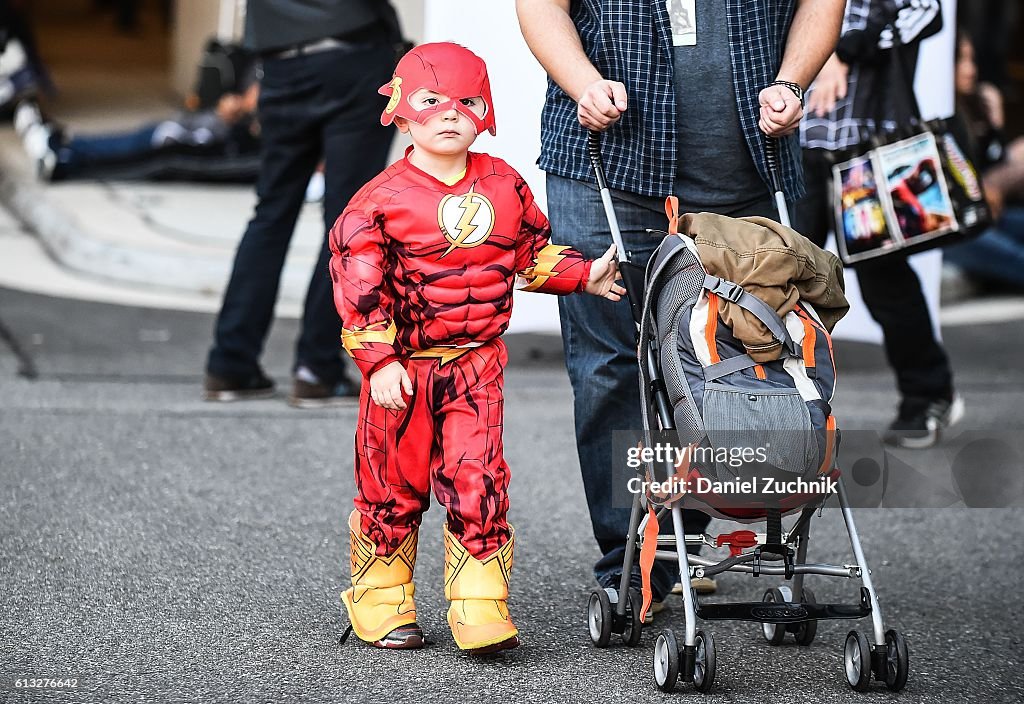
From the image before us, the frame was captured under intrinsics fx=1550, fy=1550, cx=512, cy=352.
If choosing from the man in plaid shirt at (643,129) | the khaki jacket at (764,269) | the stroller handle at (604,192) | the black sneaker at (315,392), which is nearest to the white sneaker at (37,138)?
the black sneaker at (315,392)

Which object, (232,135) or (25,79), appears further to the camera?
(25,79)

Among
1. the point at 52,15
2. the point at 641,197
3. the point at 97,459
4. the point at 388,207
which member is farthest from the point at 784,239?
the point at 52,15

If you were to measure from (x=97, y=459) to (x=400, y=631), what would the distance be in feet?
6.34

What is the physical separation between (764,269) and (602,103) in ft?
1.83

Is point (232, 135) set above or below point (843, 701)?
above

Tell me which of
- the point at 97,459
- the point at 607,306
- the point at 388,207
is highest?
the point at 388,207

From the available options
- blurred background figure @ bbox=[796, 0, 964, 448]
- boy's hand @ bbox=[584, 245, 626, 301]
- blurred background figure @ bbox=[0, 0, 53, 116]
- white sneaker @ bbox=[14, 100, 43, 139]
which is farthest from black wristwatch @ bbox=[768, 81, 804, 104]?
blurred background figure @ bbox=[0, 0, 53, 116]

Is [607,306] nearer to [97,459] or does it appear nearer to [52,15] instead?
[97,459]

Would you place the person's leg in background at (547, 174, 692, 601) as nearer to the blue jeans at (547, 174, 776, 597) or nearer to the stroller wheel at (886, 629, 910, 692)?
the blue jeans at (547, 174, 776, 597)

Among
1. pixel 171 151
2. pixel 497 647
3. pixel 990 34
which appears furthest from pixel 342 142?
pixel 990 34

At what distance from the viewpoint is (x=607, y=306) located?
3.90m

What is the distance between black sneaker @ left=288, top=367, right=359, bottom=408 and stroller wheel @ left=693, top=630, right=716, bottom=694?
2.84 meters

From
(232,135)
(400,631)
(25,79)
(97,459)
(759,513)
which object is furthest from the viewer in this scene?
(25,79)

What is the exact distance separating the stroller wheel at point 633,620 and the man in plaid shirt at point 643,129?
171mm
